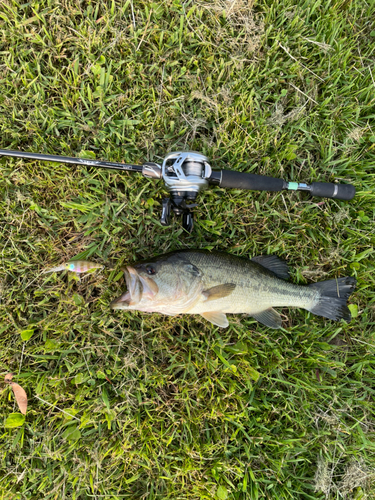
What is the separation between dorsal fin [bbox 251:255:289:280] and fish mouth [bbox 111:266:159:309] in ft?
3.83

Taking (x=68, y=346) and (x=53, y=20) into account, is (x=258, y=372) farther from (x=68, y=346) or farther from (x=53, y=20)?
(x=53, y=20)

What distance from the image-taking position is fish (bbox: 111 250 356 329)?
102 inches

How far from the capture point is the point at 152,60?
3.11 meters

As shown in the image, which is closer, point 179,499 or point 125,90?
point 179,499

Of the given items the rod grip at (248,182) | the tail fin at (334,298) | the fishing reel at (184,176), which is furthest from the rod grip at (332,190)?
the fishing reel at (184,176)

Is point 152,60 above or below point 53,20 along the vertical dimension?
below

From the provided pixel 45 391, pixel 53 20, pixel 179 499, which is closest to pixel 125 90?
pixel 53 20

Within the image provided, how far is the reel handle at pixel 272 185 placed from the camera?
2796 mm

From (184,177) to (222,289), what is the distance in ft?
3.54

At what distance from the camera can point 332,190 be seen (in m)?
3.07

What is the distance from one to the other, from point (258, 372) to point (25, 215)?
9.58 feet

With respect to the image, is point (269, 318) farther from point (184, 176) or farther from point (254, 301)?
point (184, 176)

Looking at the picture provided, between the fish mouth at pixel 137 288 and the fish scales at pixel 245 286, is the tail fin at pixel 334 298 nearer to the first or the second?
the fish scales at pixel 245 286

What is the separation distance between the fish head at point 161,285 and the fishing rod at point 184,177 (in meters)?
0.40
